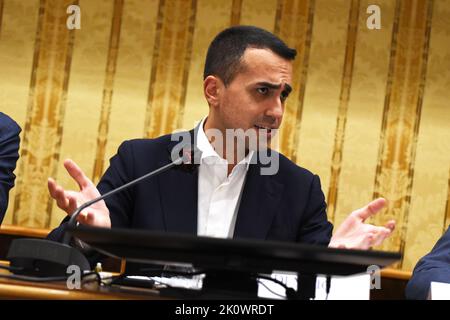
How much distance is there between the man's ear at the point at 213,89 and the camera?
9.26 ft

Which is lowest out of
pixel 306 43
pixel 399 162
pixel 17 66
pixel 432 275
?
pixel 432 275

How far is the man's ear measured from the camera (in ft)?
9.26

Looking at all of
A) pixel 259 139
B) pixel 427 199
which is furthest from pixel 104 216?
pixel 427 199

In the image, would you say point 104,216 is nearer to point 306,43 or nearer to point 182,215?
point 182,215

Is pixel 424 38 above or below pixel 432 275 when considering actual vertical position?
above

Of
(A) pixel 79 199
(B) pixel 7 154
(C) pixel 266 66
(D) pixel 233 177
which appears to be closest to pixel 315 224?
(D) pixel 233 177

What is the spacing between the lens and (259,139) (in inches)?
104

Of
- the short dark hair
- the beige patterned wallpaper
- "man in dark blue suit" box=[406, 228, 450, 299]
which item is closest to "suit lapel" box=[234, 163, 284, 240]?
the short dark hair

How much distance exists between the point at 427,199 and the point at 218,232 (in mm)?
2410

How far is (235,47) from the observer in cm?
277

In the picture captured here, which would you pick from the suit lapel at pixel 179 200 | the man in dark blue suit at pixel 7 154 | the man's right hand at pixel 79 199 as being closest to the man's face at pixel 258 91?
the suit lapel at pixel 179 200

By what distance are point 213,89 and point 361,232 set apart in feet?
3.46

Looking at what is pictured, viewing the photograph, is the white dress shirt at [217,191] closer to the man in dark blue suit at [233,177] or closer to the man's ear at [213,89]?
the man in dark blue suit at [233,177]
